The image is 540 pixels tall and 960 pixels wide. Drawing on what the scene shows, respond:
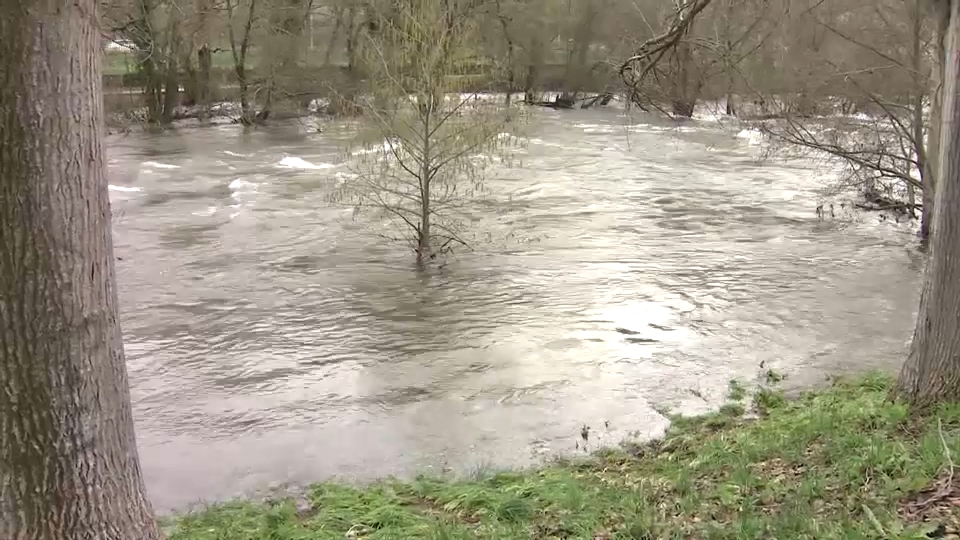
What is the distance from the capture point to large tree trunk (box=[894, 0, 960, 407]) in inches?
252

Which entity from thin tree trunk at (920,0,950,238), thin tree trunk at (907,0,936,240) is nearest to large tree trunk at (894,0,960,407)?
thin tree trunk at (920,0,950,238)

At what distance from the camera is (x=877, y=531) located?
14.8 feet

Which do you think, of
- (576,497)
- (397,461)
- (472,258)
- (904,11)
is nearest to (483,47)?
(472,258)

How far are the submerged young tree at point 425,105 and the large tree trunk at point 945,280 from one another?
1187 cm

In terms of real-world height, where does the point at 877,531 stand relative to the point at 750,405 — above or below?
above

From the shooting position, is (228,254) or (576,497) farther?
(228,254)

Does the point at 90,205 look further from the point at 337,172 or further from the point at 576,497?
the point at 337,172

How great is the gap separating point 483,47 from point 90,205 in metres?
16.9

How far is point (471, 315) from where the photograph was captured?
16062 mm

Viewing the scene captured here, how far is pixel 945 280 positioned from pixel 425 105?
1301 cm

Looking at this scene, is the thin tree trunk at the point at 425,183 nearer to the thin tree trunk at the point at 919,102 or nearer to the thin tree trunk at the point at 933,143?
the thin tree trunk at the point at 933,143

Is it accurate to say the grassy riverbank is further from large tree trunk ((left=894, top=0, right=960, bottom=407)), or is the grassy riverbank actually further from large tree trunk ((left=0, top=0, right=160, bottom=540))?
large tree trunk ((left=0, top=0, right=160, bottom=540))

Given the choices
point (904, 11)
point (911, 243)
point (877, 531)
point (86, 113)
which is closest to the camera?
point (86, 113)

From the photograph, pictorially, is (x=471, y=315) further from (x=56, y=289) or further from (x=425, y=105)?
(x=56, y=289)
